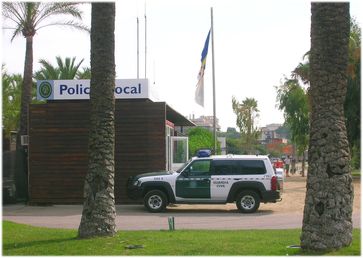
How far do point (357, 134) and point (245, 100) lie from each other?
71.6 ft

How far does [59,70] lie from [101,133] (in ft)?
114

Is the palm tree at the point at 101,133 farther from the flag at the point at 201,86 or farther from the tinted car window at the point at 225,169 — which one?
the flag at the point at 201,86

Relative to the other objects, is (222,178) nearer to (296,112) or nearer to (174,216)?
(174,216)

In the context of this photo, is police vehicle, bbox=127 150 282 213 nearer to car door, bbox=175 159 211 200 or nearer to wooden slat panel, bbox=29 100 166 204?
car door, bbox=175 159 211 200

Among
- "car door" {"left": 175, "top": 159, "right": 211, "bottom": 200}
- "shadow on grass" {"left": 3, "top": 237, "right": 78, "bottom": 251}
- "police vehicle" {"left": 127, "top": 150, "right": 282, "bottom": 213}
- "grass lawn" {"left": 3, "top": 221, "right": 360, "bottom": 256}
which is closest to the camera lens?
"grass lawn" {"left": 3, "top": 221, "right": 360, "bottom": 256}

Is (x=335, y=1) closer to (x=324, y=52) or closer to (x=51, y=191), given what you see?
(x=324, y=52)

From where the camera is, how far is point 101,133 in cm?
1104

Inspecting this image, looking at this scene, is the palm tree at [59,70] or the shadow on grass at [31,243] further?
the palm tree at [59,70]

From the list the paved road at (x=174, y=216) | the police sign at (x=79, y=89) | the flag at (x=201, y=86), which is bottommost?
Answer: the paved road at (x=174, y=216)

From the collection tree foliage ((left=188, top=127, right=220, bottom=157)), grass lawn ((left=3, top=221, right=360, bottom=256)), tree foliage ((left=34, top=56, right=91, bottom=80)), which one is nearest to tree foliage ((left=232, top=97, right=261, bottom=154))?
tree foliage ((left=188, top=127, right=220, bottom=157))

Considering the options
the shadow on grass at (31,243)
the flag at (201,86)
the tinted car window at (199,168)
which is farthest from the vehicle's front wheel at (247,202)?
the flag at (201,86)

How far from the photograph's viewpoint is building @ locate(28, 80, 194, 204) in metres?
20.8

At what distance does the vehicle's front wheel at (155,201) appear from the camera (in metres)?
18.3

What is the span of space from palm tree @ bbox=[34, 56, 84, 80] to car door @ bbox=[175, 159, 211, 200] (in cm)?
2745
